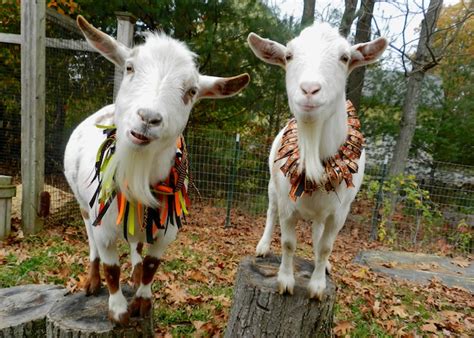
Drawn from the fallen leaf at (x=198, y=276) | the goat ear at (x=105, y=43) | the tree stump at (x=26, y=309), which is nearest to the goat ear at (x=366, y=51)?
the goat ear at (x=105, y=43)

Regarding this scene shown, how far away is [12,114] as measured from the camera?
775 centimetres

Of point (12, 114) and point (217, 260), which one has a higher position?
point (12, 114)

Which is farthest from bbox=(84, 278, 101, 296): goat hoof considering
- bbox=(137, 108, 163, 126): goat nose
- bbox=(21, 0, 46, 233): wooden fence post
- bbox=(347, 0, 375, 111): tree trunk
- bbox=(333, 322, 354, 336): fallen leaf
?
bbox=(347, 0, 375, 111): tree trunk

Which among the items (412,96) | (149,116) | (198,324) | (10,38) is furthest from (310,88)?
(412,96)

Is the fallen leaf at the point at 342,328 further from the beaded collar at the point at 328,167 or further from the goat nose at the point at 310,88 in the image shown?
the goat nose at the point at 310,88

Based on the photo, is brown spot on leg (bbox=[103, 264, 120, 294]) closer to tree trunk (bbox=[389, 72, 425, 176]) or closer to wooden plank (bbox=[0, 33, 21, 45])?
wooden plank (bbox=[0, 33, 21, 45])

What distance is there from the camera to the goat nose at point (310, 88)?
1.81 meters

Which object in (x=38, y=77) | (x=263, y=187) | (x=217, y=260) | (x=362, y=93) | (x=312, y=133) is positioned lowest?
(x=217, y=260)

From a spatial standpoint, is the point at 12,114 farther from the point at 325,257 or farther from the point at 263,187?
the point at 325,257

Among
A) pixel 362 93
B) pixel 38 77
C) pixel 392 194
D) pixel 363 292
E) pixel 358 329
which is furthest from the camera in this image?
pixel 362 93

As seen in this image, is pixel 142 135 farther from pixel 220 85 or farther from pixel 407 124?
pixel 407 124

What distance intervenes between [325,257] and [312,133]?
0.90 metres

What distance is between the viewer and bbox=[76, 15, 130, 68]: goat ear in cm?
185

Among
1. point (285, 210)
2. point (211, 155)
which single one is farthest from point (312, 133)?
point (211, 155)
